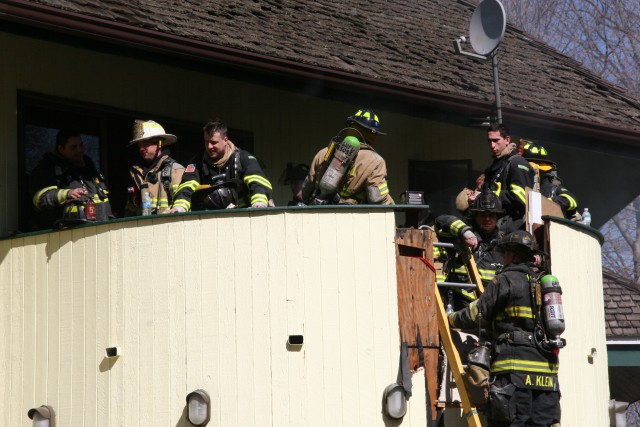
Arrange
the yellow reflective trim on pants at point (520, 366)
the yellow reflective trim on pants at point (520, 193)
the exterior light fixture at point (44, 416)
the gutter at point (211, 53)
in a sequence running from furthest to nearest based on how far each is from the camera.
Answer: the yellow reflective trim on pants at point (520, 193) < the gutter at point (211, 53) < the exterior light fixture at point (44, 416) < the yellow reflective trim on pants at point (520, 366)

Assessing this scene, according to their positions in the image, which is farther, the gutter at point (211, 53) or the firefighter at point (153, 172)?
the firefighter at point (153, 172)

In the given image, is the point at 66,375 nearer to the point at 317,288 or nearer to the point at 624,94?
the point at 317,288

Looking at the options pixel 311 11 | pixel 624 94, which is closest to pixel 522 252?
pixel 311 11

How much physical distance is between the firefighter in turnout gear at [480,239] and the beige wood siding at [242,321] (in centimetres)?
120

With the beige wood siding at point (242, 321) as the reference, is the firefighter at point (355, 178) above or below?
above

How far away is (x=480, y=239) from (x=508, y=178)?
0.60 metres

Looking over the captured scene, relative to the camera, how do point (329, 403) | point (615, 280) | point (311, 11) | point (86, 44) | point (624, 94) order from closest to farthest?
point (329, 403) < point (86, 44) < point (311, 11) < point (624, 94) < point (615, 280)

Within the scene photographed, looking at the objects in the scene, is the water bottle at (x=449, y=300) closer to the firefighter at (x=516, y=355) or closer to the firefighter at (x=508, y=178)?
the firefighter at (x=508, y=178)

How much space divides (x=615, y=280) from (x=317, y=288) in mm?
10132

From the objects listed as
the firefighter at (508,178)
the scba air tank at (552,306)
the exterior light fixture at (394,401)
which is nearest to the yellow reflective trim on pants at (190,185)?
the exterior light fixture at (394,401)

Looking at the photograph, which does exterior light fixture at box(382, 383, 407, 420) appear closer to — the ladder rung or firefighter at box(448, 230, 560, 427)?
firefighter at box(448, 230, 560, 427)

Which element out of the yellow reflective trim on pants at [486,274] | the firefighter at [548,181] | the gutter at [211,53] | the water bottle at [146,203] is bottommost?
the yellow reflective trim on pants at [486,274]

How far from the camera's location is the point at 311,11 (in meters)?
14.4

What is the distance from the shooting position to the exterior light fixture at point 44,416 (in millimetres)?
10195
